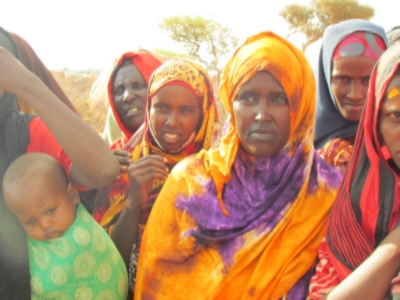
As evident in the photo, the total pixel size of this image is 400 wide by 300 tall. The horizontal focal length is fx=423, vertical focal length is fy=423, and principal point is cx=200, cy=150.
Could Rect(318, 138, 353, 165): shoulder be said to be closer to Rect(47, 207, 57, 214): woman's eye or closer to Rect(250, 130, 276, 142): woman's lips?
Rect(250, 130, 276, 142): woman's lips

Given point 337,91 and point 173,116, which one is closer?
point 173,116

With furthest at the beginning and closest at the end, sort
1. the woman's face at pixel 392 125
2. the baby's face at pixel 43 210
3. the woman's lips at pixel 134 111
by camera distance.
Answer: the woman's lips at pixel 134 111
the baby's face at pixel 43 210
the woman's face at pixel 392 125

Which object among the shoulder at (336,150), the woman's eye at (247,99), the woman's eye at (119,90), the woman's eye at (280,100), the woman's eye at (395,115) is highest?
the woman's eye at (395,115)

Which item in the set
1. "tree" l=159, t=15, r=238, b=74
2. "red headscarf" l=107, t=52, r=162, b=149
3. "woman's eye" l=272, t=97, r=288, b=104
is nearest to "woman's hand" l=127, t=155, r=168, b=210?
"woman's eye" l=272, t=97, r=288, b=104

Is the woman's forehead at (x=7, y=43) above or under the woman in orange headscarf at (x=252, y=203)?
above

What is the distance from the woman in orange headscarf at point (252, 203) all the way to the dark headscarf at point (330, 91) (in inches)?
28.3

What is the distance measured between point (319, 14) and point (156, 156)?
75.9ft

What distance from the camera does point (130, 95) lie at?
3.04 metres

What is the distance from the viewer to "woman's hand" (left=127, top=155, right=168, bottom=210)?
2248mm

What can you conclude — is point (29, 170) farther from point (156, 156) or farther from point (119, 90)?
point (119, 90)

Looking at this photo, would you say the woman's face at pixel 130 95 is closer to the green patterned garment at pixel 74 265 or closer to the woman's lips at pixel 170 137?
the woman's lips at pixel 170 137

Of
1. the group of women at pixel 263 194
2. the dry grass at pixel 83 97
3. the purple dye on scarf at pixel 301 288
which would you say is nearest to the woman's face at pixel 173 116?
the group of women at pixel 263 194

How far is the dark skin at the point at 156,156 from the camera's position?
227 centimetres

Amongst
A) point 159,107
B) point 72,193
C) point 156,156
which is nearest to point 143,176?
point 156,156
